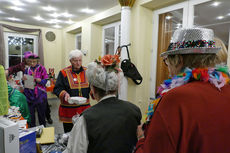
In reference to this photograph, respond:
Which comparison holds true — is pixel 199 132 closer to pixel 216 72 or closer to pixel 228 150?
pixel 228 150

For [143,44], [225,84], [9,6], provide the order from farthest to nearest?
1. [9,6]
2. [143,44]
3. [225,84]

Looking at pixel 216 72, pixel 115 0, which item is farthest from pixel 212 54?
pixel 115 0

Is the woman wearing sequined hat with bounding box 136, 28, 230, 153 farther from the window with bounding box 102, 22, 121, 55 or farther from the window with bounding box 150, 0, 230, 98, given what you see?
the window with bounding box 102, 22, 121, 55

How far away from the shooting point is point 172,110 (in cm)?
59

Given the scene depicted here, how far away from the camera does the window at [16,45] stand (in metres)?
5.33

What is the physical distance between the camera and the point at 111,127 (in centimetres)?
92

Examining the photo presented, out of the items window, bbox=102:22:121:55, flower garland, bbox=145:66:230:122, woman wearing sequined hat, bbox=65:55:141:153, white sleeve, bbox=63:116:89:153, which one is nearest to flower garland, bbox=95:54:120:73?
woman wearing sequined hat, bbox=65:55:141:153

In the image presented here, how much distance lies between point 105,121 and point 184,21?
245 centimetres

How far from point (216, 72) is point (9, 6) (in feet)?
15.0

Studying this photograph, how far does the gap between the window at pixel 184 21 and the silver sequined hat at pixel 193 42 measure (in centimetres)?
188

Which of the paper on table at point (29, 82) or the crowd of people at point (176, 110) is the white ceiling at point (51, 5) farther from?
the crowd of people at point (176, 110)

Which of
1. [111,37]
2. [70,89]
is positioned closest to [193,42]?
[70,89]

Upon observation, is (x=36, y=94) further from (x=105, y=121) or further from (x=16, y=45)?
(x=16, y=45)

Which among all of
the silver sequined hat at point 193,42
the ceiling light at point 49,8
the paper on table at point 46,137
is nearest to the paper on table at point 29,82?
the paper on table at point 46,137
